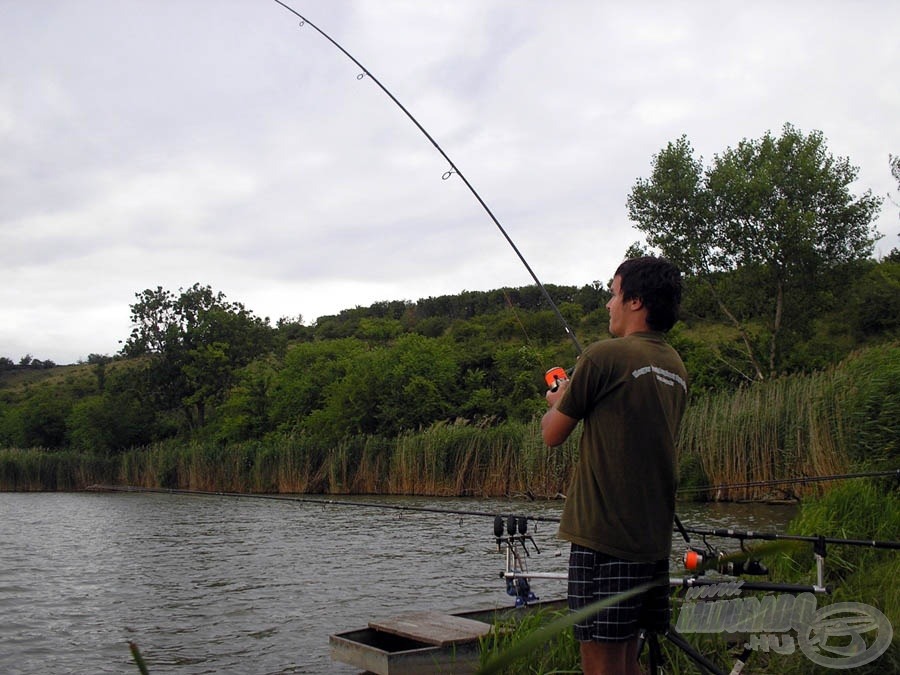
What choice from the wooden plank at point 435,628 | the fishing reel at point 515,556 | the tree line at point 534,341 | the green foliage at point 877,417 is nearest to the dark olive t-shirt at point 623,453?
the fishing reel at point 515,556

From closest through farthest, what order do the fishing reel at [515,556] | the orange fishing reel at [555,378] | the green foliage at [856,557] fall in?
the orange fishing reel at [555,378] < the fishing reel at [515,556] < the green foliage at [856,557]

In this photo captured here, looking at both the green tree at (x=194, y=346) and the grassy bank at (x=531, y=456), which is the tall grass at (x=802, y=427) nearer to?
the grassy bank at (x=531, y=456)

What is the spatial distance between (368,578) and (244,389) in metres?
36.6

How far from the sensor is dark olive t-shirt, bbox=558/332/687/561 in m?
3.17

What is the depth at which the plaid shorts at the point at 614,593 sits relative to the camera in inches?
123

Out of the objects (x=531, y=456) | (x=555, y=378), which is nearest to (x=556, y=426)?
(x=555, y=378)

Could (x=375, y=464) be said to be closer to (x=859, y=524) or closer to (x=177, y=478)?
(x=177, y=478)

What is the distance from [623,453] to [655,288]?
658 mm

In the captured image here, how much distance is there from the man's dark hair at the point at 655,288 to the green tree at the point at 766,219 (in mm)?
28847

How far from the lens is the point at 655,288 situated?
341cm

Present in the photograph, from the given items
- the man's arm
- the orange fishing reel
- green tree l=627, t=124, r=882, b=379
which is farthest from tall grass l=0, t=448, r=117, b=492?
the man's arm

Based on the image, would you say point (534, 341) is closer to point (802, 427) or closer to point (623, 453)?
point (802, 427)

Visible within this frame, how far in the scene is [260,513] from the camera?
22.7 meters

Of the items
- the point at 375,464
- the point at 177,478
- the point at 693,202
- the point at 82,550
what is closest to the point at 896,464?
the point at 82,550
